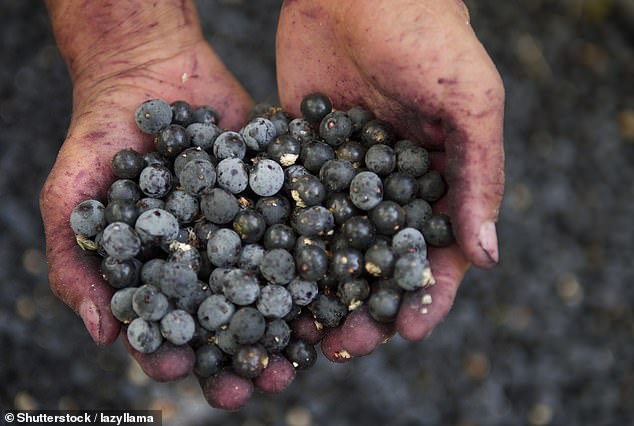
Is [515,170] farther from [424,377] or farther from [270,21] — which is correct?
[270,21]

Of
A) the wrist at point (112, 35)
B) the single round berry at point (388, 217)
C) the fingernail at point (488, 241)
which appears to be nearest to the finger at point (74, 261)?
the wrist at point (112, 35)

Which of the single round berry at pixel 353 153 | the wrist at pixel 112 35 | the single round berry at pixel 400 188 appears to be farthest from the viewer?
the wrist at pixel 112 35

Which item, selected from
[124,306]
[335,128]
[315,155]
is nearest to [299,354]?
[124,306]

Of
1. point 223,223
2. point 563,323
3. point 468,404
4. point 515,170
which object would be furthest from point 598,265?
point 223,223

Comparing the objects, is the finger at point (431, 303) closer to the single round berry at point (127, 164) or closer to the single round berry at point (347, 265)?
the single round berry at point (347, 265)

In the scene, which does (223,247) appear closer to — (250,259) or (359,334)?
(250,259)

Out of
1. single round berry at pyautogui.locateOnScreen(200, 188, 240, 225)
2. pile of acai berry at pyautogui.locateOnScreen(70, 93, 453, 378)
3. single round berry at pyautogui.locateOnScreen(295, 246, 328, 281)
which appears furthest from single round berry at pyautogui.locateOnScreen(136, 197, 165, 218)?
single round berry at pyautogui.locateOnScreen(295, 246, 328, 281)
